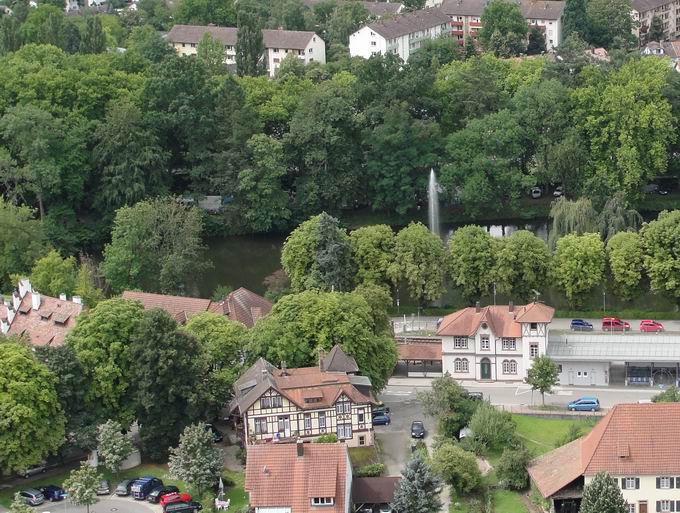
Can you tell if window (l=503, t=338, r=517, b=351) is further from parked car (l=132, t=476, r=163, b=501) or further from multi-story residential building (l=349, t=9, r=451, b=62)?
multi-story residential building (l=349, t=9, r=451, b=62)

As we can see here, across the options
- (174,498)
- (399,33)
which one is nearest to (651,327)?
(174,498)

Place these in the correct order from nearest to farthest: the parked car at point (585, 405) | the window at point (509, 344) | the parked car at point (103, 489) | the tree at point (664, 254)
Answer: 1. the parked car at point (103, 489)
2. the parked car at point (585, 405)
3. the window at point (509, 344)
4. the tree at point (664, 254)

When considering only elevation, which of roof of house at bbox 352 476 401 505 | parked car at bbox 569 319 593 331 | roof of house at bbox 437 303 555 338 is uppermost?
roof of house at bbox 437 303 555 338

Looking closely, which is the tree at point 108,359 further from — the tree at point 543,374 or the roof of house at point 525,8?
the roof of house at point 525,8

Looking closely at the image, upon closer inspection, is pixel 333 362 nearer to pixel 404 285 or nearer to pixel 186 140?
pixel 404 285

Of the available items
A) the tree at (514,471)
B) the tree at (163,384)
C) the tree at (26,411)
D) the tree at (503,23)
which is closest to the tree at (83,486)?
the tree at (26,411)

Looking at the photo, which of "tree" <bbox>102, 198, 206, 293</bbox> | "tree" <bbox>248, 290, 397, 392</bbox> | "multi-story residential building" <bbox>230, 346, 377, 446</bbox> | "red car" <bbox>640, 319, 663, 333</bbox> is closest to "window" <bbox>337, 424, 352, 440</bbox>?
"multi-story residential building" <bbox>230, 346, 377, 446</bbox>
